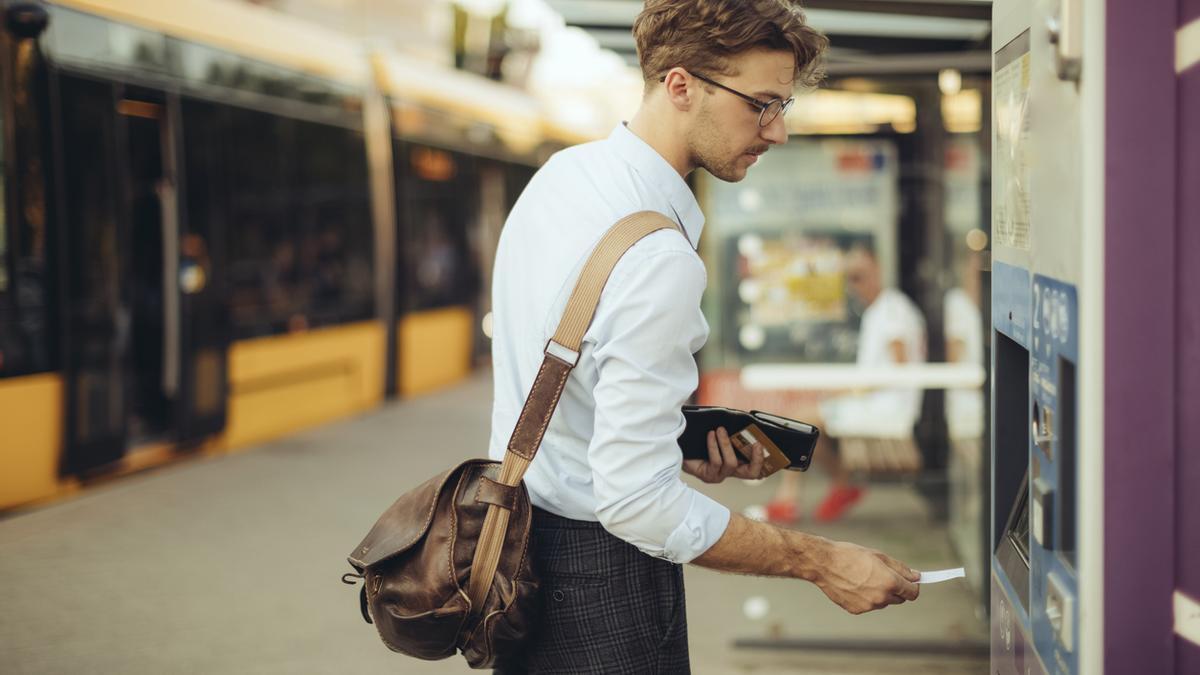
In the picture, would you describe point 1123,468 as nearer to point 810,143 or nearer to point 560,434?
point 560,434

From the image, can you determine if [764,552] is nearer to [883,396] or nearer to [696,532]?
[696,532]

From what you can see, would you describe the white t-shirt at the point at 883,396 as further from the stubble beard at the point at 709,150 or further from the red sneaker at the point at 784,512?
the stubble beard at the point at 709,150

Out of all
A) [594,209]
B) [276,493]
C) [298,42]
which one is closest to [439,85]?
[298,42]

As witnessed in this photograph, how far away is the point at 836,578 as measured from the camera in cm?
177

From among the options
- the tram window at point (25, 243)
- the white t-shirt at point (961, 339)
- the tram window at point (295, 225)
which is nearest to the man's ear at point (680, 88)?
the white t-shirt at point (961, 339)

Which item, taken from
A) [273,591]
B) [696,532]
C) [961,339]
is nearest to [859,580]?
[696,532]

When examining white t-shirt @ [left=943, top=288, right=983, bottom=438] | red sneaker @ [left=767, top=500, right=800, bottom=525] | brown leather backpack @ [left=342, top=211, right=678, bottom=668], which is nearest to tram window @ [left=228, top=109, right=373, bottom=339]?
red sneaker @ [left=767, top=500, right=800, bottom=525]

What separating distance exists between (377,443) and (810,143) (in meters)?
4.13

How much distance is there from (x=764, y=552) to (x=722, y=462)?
14.6 inches

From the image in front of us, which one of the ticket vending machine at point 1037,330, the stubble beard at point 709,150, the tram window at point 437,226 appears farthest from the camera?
the tram window at point 437,226

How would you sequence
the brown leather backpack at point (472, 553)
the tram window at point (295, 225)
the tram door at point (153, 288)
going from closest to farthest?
1. the brown leather backpack at point (472, 553)
2. the tram door at point (153, 288)
3. the tram window at point (295, 225)

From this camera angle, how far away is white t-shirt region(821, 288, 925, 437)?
659 cm

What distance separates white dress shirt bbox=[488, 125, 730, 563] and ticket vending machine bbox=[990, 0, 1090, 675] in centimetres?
43

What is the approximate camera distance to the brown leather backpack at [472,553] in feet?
5.74
